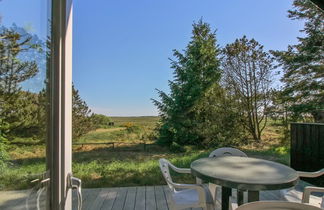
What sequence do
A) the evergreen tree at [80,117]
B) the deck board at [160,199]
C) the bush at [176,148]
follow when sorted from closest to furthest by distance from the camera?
the deck board at [160,199] → the evergreen tree at [80,117] → the bush at [176,148]

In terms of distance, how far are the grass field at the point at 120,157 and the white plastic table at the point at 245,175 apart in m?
1.23

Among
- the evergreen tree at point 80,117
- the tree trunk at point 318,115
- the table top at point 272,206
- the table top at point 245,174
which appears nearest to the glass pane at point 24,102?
the table top at point 272,206

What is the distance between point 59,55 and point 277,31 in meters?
7.02

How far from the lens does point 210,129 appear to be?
639 centimetres

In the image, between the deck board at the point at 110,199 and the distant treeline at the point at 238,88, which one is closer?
the deck board at the point at 110,199

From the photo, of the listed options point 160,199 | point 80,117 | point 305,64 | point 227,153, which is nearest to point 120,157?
point 80,117

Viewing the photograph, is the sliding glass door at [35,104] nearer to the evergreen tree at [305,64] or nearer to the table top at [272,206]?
the table top at [272,206]

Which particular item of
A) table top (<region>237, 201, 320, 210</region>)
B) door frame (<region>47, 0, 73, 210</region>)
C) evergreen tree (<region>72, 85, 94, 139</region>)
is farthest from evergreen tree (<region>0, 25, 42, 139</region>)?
evergreen tree (<region>72, 85, 94, 139</region>)

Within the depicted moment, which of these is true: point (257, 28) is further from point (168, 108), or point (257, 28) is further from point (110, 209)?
point (110, 209)

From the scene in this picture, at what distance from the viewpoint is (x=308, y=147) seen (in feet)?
12.3

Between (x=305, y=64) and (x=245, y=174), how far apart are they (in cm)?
603

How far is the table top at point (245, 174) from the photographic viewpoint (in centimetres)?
155

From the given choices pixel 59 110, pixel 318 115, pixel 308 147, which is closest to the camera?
pixel 59 110

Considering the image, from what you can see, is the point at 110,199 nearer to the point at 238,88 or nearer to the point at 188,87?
the point at 188,87
